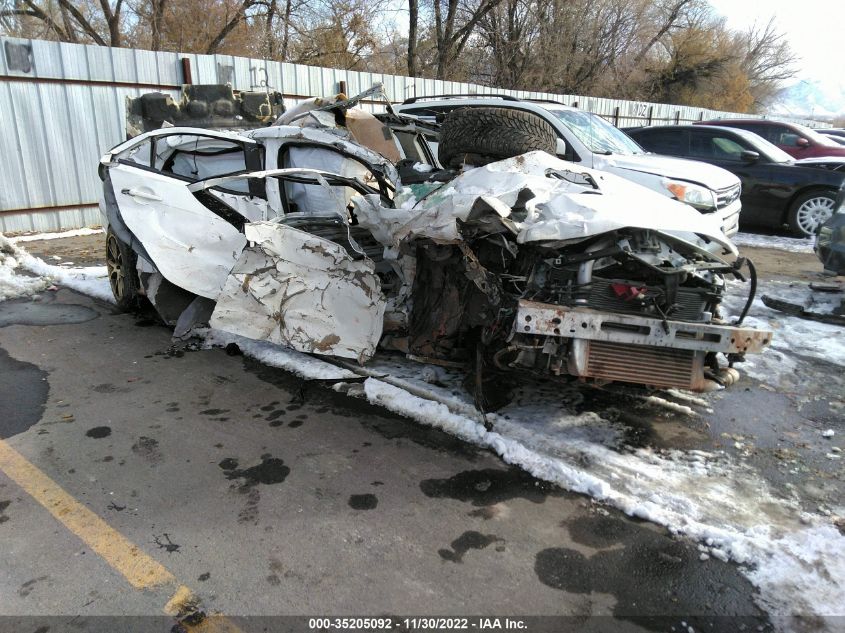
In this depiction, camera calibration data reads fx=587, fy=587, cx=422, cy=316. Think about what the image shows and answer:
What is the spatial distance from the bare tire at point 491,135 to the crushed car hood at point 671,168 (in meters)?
2.63

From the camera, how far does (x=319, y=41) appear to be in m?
→ 21.2

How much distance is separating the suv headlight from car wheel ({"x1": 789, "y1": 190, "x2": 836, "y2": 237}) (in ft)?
12.8

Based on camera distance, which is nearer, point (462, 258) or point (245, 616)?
point (245, 616)

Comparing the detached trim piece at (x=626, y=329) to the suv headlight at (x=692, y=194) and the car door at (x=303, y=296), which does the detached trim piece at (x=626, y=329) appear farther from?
the suv headlight at (x=692, y=194)

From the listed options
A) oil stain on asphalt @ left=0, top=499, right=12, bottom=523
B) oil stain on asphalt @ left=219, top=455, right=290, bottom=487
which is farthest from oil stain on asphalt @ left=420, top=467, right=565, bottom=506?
oil stain on asphalt @ left=0, top=499, right=12, bottom=523

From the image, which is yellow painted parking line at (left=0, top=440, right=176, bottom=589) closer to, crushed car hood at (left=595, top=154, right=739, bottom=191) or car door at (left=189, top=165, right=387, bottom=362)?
car door at (left=189, top=165, right=387, bottom=362)

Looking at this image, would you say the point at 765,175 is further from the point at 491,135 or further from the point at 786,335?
the point at 491,135

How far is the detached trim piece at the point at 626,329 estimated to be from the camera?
323 centimetres

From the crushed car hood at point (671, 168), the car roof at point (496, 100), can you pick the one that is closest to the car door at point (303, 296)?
the crushed car hood at point (671, 168)

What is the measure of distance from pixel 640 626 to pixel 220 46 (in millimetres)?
22567

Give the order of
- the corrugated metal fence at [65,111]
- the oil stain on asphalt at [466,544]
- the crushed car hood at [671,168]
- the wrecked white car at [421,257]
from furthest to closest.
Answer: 1. the corrugated metal fence at [65,111]
2. the crushed car hood at [671,168]
3. the wrecked white car at [421,257]
4. the oil stain on asphalt at [466,544]

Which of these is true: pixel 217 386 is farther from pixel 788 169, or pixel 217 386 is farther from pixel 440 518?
pixel 788 169

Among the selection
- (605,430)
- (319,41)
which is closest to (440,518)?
(605,430)

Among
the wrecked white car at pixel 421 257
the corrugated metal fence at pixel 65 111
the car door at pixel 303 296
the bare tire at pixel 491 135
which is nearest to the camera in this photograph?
the wrecked white car at pixel 421 257
